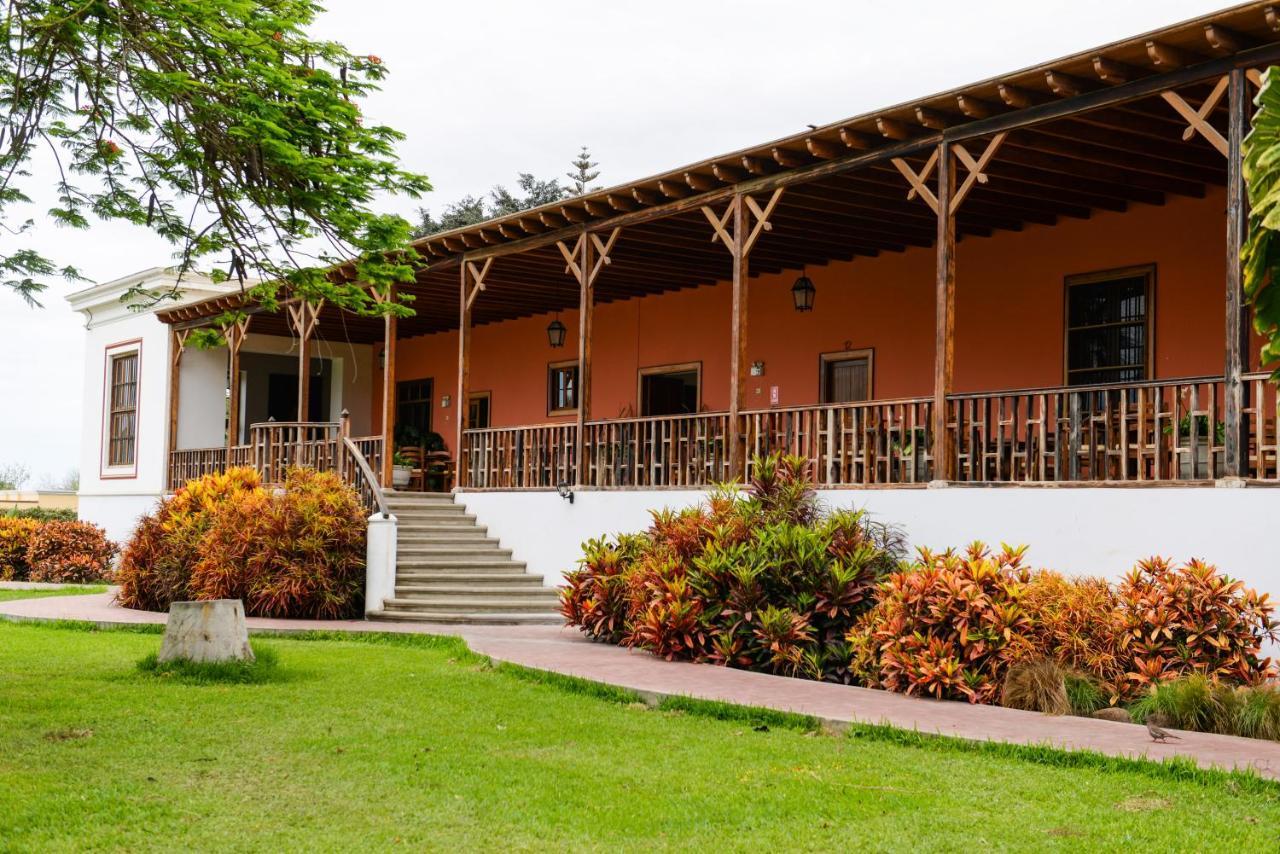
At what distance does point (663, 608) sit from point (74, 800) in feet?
18.1

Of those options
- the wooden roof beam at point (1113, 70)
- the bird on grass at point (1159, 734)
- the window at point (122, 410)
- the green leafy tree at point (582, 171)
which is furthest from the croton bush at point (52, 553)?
the green leafy tree at point (582, 171)

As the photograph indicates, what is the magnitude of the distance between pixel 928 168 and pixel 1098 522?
323 centimetres

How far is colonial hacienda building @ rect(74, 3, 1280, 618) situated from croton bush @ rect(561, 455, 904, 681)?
775 millimetres

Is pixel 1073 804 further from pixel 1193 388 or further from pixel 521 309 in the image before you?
pixel 521 309

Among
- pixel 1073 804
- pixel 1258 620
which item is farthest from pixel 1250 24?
pixel 1073 804

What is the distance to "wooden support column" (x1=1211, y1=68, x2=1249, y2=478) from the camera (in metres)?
8.60

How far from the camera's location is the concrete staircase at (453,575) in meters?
13.7

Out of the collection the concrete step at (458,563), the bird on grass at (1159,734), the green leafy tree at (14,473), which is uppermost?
the green leafy tree at (14,473)

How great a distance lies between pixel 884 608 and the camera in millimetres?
9164

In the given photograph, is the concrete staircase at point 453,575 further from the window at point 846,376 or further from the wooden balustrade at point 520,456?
the window at point 846,376

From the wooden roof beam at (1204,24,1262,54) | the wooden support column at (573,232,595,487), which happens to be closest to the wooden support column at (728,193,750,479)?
the wooden support column at (573,232,595,487)

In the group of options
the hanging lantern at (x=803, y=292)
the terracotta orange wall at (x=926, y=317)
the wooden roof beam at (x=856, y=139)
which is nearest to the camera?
the wooden roof beam at (x=856, y=139)

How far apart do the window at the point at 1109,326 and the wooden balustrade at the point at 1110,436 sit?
846mm

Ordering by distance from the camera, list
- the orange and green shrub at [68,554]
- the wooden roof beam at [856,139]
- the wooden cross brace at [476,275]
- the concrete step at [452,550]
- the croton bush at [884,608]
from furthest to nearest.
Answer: the orange and green shrub at [68,554], the wooden cross brace at [476,275], the concrete step at [452,550], the wooden roof beam at [856,139], the croton bush at [884,608]
